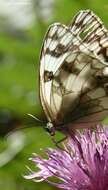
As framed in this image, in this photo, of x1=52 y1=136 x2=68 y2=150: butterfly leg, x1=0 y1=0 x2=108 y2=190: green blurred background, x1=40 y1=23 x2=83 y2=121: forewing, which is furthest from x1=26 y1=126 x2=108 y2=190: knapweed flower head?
x1=0 y1=0 x2=108 y2=190: green blurred background

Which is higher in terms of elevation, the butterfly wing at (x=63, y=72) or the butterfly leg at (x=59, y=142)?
the butterfly wing at (x=63, y=72)

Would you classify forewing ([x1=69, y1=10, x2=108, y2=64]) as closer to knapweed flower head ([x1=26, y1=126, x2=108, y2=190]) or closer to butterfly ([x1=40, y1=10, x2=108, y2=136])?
butterfly ([x1=40, y1=10, x2=108, y2=136])

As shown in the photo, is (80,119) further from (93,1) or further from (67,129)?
(93,1)

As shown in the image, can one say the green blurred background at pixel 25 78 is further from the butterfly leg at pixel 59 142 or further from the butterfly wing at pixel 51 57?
the butterfly wing at pixel 51 57

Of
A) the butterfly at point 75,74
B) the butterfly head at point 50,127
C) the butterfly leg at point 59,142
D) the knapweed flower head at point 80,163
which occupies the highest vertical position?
the butterfly at point 75,74

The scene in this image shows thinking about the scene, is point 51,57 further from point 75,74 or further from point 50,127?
point 50,127

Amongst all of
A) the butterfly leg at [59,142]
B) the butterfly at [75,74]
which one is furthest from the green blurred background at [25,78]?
the butterfly at [75,74]
